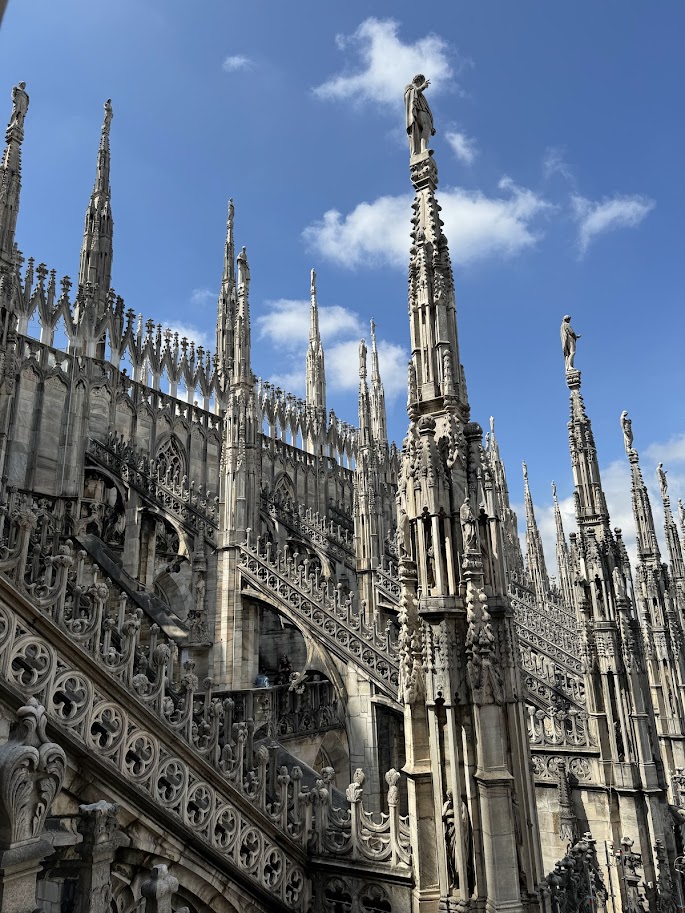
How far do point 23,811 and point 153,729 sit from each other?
2888 mm

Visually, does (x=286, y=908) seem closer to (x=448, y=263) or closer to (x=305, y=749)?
(x=448, y=263)

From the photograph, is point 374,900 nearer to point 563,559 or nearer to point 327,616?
point 327,616

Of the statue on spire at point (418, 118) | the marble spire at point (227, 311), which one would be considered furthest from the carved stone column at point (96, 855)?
the marble spire at point (227, 311)

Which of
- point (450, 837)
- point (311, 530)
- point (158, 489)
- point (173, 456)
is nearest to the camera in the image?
point (450, 837)

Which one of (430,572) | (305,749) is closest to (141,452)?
(305,749)

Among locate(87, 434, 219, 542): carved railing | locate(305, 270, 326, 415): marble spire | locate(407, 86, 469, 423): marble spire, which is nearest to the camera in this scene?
locate(407, 86, 469, 423): marble spire

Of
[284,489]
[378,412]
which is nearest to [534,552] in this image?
[378,412]

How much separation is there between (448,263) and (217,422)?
2197cm

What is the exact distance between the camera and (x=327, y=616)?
14211 mm

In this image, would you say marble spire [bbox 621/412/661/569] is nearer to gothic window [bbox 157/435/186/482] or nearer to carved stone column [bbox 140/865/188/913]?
gothic window [bbox 157/435/186/482]

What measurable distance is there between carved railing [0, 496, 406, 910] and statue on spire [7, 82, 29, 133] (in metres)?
8.89

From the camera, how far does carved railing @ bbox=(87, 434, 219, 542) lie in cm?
1712

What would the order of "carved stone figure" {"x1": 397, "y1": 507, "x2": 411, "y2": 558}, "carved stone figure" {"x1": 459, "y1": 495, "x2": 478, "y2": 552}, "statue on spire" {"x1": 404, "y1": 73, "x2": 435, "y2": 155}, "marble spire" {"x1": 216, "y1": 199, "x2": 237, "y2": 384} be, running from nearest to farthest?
"carved stone figure" {"x1": 459, "y1": 495, "x2": 478, "y2": 552}, "carved stone figure" {"x1": 397, "y1": 507, "x2": 411, "y2": 558}, "statue on spire" {"x1": 404, "y1": 73, "x2": 435, "y2": 155}, "marble spire" {"x1": 216, "y1": 199, "x2": 237, "y2": 384}

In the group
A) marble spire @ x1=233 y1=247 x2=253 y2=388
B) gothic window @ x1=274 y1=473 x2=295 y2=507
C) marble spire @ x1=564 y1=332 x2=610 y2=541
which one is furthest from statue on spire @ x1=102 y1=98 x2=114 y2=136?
marble spire @ x1=564 y1=332 x2=610 y2=541
